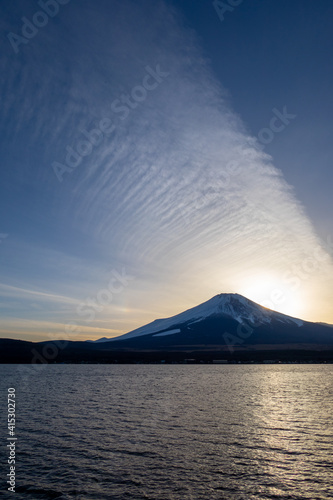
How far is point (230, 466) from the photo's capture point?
25562 millimetres

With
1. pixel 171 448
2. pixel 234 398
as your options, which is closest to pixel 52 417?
pixel 171 448

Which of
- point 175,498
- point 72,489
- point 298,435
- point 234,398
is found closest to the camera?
point 175,498

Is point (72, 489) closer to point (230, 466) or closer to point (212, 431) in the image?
point (230, 466)

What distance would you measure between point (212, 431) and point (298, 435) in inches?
358

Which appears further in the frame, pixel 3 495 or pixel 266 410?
pixel 266 410

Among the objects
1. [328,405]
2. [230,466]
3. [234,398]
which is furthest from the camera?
[234,398]

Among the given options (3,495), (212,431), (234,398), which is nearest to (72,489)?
(3,495)

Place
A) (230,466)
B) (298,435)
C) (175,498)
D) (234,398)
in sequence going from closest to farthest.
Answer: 1. (175,498)
2. (230,466)
3. (298,435)
4. (234,398)

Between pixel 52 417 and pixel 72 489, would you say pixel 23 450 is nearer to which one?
pixel 72 489

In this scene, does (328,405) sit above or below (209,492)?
below

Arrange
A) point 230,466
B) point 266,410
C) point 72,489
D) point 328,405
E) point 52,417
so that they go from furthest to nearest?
point 328,405 < point 266,410 < point 52,417 < point 230,466 < point 72,489

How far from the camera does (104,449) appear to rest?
30.2 metres

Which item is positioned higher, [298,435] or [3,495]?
[3,495]

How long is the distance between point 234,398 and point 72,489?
159 ft
